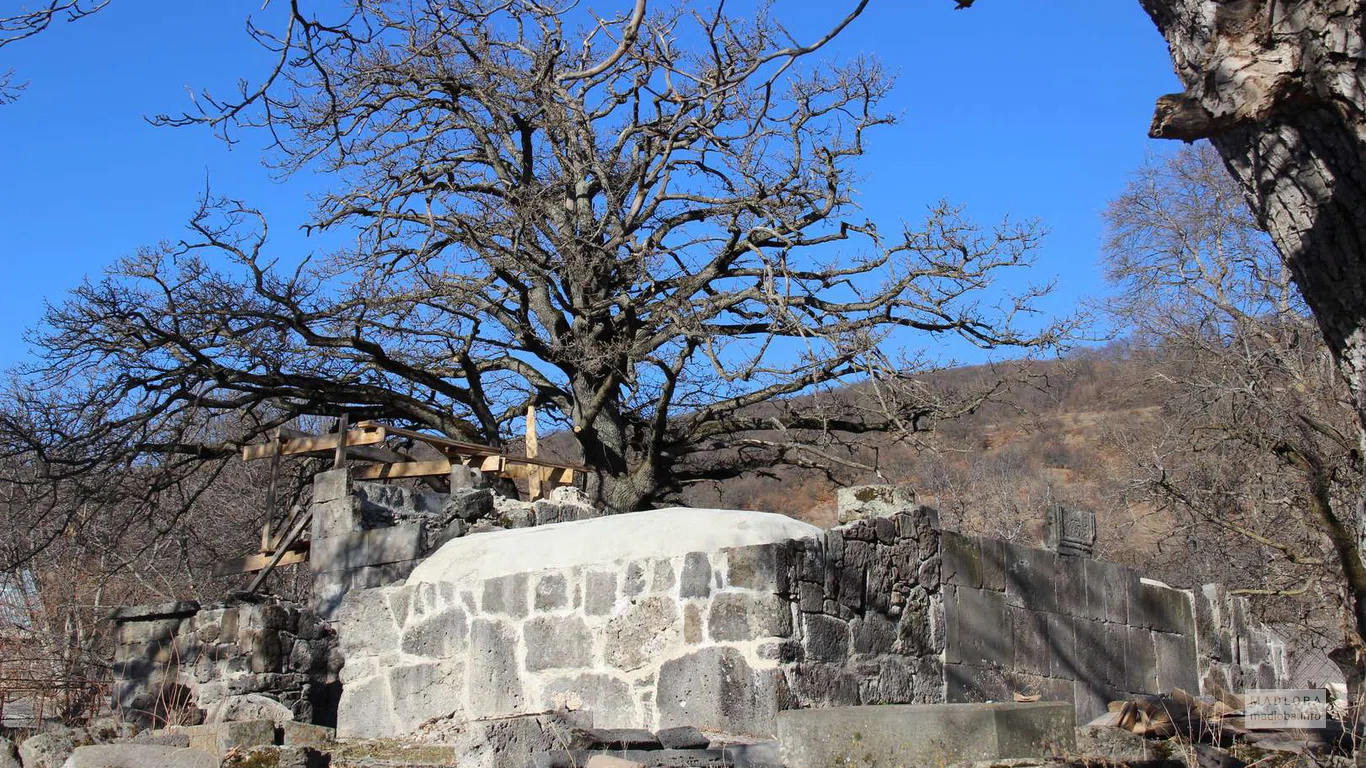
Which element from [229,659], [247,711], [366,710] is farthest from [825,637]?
[229,659]

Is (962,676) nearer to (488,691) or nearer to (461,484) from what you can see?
(488,691)

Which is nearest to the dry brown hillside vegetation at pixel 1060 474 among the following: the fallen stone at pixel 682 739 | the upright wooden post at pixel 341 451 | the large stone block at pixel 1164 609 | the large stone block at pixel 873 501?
the large stone block at pixel 1164 609

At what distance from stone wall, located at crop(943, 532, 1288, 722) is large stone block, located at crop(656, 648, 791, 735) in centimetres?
179

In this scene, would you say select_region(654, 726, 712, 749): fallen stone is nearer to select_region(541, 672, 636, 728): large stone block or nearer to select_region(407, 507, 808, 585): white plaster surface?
select_region(541, 672, 636, 728): large stone block

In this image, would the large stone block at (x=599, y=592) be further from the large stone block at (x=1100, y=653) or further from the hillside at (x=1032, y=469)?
the hillside at (x=1032, y=469)

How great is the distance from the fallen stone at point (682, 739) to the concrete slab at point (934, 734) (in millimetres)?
538

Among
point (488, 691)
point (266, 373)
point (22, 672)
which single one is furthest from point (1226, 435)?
point (22, 672)

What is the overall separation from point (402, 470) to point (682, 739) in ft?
21.7

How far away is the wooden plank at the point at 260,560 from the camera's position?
11.6 meters

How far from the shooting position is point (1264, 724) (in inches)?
273

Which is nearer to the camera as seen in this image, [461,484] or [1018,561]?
[1018,561]

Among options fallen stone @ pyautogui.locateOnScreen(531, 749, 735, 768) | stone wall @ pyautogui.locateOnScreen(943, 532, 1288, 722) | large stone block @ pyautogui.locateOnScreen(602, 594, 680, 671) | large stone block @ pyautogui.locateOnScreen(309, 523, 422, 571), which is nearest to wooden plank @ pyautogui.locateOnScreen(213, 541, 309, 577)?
large stone block @ pyautogui.locateOnScreen(309, 523, 422, 571)

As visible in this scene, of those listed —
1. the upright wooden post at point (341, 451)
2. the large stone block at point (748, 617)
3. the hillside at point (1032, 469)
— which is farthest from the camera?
the hillside at point (1032, 469)

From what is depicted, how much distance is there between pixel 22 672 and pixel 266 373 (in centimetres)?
439
